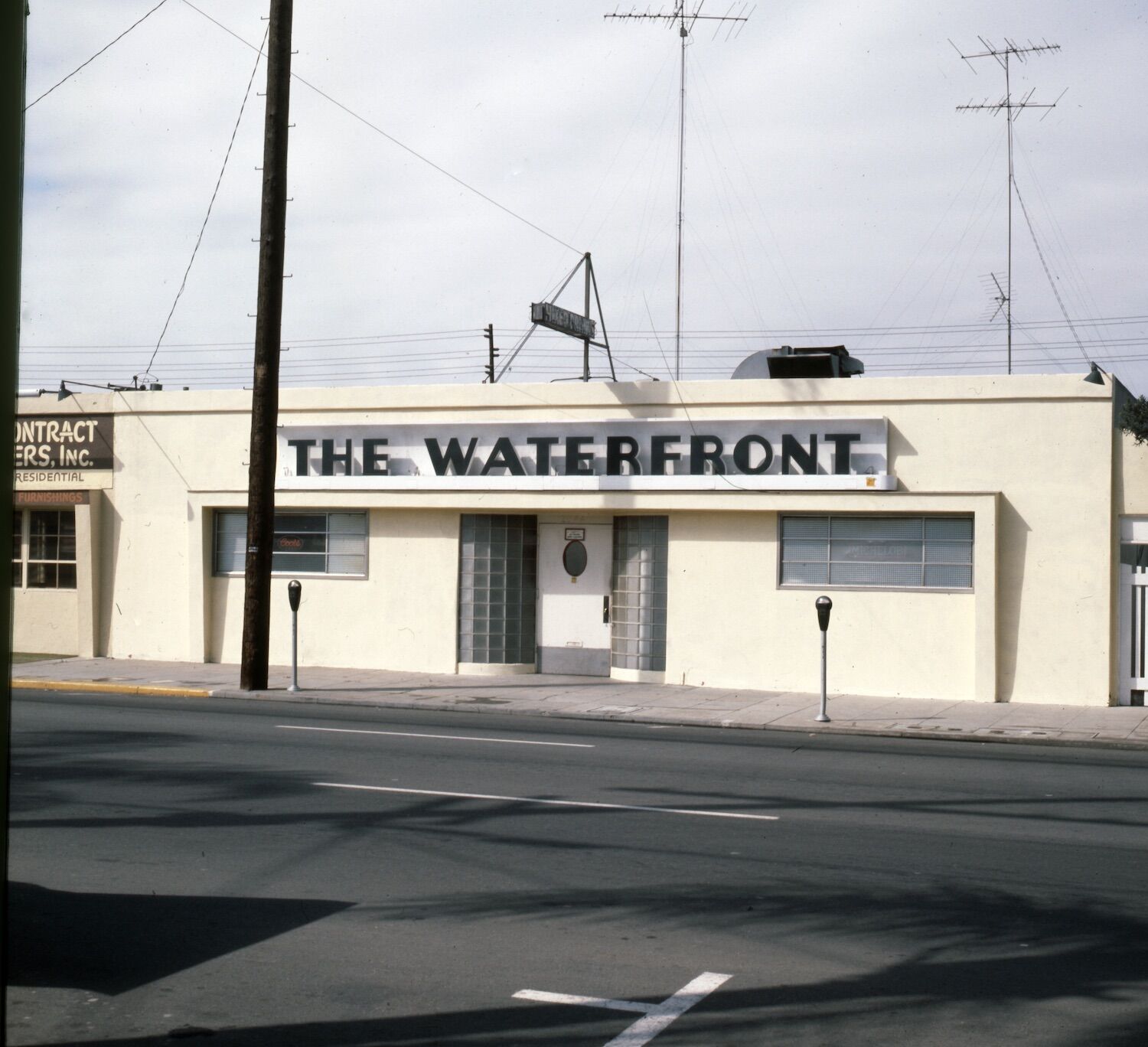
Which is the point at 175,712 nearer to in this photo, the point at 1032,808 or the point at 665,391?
the point at 665,391

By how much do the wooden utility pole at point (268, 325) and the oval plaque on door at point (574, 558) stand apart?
4399 mm

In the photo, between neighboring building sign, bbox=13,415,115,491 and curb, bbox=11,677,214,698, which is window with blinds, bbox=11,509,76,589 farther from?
curb, bbox=11,677,214,698

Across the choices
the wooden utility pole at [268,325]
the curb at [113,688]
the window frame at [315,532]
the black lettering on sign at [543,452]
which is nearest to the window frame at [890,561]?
the black lettering on sign at [543,452]

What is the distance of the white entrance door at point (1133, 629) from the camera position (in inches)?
680

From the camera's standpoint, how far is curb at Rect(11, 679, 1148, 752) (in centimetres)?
1460

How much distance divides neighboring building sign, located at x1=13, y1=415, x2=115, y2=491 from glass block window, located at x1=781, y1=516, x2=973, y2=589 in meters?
11.6

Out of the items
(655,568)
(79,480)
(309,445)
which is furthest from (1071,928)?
(79,480)

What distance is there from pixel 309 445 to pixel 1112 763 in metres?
13.0

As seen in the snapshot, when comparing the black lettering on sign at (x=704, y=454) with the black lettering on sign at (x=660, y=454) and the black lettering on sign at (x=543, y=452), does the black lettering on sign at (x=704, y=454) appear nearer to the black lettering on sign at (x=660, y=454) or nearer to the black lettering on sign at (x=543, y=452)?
the black lettering on sign at (x=660, y=454)

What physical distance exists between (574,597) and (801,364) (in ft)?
15.6

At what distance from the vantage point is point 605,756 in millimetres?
12859

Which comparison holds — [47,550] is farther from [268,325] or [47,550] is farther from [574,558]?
[574,558]

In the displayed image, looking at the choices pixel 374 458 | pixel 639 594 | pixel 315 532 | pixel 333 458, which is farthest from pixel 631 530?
pixel 315 532

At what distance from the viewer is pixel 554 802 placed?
1029 cm
